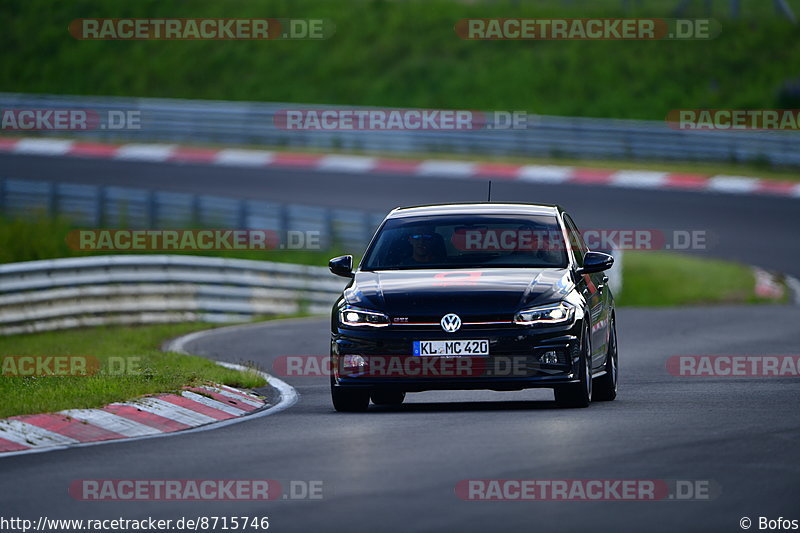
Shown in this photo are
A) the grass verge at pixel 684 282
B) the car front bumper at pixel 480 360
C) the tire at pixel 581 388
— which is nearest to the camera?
the car front bumper at pixel 480 360

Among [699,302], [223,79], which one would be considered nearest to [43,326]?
[699,302]

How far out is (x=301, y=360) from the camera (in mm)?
18000

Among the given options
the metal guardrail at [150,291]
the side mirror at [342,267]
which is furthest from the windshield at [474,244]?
the metal guardrail at [150,291]

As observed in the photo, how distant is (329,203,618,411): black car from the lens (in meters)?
11.7

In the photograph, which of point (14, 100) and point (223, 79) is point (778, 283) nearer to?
point (14, 100)

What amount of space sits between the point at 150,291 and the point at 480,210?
12.3m

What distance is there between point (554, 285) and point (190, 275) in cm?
1398

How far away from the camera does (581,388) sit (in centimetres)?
1209

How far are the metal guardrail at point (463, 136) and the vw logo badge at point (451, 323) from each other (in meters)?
28.5

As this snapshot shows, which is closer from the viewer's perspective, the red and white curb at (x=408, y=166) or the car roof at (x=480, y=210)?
the car roof at (x=480, y=210)

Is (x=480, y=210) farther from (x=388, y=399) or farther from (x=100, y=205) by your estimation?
(x=100, y=205)

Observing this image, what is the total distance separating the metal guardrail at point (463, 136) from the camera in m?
39.6

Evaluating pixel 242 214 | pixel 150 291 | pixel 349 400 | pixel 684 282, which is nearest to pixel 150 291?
pixel 150 291

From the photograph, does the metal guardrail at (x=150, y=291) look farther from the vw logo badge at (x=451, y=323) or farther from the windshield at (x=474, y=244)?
the vw logo badge at (x=451, y=323)
